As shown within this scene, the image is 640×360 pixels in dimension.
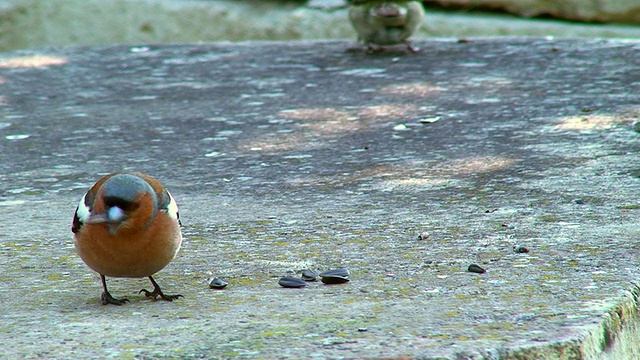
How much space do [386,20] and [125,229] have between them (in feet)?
11.7

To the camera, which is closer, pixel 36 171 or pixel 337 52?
pixel 36 171

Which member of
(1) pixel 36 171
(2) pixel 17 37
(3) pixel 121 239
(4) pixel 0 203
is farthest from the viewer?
(2) pixel 17 37

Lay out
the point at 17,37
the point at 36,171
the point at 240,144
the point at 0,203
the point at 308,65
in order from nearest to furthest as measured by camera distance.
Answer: the point at 0,203
the point at 36,171
the point at 240,144
the point at 308,65
the point at 17,37

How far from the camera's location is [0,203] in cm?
327

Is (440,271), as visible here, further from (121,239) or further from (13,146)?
(13,146)

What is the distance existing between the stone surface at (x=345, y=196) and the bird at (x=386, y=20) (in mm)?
104

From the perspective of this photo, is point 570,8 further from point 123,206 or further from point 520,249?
point 123,206

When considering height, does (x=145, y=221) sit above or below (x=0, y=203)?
above

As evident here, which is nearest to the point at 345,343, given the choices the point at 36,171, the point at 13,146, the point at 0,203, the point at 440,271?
the point at 440,271

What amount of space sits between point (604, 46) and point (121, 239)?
3.98 meters

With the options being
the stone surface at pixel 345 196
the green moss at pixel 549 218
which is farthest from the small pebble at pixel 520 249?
the green moss at pixel 549 218

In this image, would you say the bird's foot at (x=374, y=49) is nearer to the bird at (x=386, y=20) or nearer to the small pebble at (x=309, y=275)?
the bird at (x=386, y=20)

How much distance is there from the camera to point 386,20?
18.4 feet

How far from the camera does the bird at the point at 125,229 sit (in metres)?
2.27
